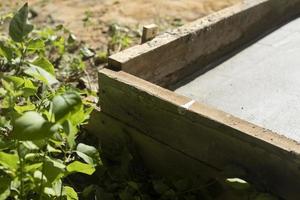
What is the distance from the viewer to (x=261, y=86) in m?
3.12

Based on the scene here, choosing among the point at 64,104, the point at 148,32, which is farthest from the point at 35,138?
the point at 148,32

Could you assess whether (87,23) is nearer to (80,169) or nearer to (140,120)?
(140,120)

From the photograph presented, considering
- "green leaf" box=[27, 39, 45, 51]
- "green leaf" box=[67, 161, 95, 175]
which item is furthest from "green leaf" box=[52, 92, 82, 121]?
"green leaf" box=[27, 39, 45, 51]

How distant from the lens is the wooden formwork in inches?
84.2

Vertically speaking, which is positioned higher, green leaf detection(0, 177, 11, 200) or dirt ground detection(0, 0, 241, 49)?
green leaf detection(0, 177, 11, 200)

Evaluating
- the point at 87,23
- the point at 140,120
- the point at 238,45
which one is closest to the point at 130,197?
the point at 140,120

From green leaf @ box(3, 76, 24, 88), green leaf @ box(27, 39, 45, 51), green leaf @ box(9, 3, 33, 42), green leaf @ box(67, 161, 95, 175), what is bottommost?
green leaf @ box(67, 161, 95, 175)

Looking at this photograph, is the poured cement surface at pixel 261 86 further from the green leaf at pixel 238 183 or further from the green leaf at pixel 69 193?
the green leaf at pixel 69 193

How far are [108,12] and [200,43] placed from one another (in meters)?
1.84

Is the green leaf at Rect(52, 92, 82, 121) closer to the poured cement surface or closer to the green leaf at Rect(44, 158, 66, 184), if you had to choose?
the green leaf at Rect(44, 158, 66, 184)

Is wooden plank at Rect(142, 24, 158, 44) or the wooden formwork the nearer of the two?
the wooden formwork

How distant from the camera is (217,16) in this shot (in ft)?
10.7

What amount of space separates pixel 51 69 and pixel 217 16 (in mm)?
1561

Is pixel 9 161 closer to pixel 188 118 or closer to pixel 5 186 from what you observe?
pixel 5 186
